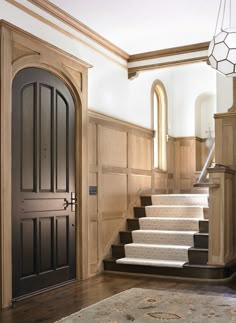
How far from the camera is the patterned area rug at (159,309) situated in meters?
3.86

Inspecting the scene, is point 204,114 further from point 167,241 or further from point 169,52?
point 167,241

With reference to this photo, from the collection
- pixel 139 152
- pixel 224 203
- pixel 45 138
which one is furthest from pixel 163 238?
pixel 45 138

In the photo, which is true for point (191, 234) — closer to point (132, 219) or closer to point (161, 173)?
point (132, 219)

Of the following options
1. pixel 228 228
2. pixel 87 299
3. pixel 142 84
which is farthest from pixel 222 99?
pixel 87 299

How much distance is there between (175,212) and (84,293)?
248cm

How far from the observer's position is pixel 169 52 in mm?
6887

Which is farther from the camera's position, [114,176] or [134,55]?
[134,55]

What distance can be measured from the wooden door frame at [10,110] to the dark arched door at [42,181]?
10 centimetres

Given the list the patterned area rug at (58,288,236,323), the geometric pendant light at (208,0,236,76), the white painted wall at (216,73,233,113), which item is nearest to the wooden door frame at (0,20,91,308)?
the patterned area rug at (58,288,236,323)

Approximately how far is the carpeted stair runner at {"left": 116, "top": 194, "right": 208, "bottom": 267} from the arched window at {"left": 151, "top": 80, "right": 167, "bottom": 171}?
5.38 feet

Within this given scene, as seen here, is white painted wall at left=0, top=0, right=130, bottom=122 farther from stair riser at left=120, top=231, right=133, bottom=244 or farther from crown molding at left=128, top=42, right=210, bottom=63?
stair riser at left=120, top=231, right=133, bottom=244

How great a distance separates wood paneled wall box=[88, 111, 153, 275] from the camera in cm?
618

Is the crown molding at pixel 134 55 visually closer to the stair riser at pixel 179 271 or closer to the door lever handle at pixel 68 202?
the door lever handle at pixel 68 202

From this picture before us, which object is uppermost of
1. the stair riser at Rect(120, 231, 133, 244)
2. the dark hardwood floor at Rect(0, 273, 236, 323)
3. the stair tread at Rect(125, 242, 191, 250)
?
the stair riser at Rect(120, 231, 133, 244)
